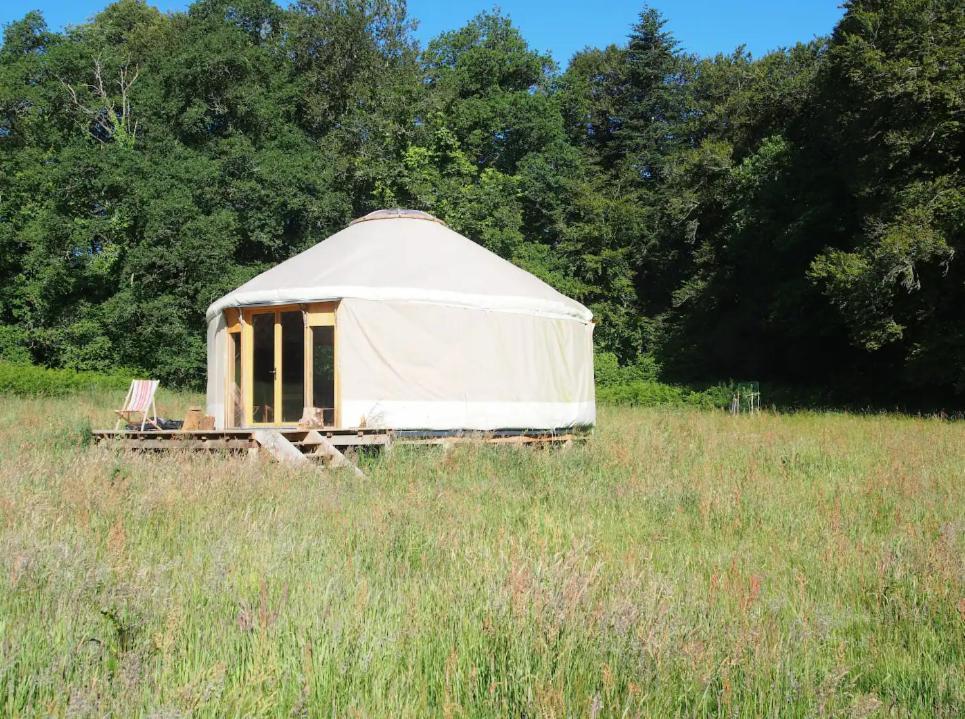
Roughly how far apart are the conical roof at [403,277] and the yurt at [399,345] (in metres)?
0.01

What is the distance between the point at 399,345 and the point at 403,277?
70 cm

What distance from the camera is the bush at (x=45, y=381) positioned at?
14.7 meters

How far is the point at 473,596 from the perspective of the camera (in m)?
2.55

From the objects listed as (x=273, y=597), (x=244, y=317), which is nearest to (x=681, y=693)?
(x=273, y=597)

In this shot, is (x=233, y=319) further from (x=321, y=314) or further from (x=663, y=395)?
(x=663, y=395)

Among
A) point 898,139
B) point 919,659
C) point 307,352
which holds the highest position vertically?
point 898,139

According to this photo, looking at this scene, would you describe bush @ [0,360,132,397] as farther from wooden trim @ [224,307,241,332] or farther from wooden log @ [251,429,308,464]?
wooden log @ [251,429,308,464]

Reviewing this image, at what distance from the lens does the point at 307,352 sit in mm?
7801

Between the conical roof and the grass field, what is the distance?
2.77 metres

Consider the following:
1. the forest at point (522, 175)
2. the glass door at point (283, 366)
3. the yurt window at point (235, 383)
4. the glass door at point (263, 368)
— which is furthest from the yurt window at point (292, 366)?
the forest at point (522, 175)

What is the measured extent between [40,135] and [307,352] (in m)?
14.3

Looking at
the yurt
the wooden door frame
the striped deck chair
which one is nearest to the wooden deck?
the yurt

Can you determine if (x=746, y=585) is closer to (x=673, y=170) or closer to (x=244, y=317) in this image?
(x=244, y=317)

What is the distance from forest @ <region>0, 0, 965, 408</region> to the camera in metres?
12.7
